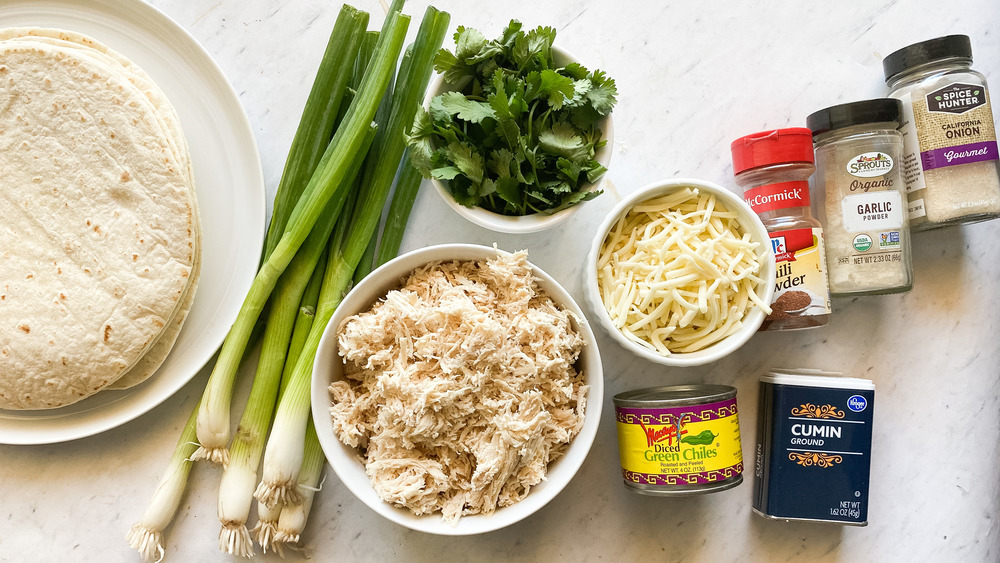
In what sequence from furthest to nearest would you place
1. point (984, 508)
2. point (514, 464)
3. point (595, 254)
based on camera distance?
point (984, 508) → point (595, 254) → point (514, 464)

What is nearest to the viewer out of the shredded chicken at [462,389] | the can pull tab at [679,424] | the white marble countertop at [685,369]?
the shredded chicken at [462,389]

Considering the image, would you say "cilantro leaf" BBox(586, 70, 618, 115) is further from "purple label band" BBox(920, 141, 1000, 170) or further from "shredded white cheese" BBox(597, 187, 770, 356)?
"purple label band" BBox(920, 141, 1000, 170)

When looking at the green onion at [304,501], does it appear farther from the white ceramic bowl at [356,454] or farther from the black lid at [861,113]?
the black lid at [861,113]

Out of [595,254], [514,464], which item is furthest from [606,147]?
[514,464]

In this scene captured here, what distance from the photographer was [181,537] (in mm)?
1632

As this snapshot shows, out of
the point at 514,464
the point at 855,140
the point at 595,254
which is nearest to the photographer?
the point at 514,464

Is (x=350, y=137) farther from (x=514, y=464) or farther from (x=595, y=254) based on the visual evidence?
(x=514, y=464)

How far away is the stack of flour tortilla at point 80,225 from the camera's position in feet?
4.72

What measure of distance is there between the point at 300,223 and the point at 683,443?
103 cm

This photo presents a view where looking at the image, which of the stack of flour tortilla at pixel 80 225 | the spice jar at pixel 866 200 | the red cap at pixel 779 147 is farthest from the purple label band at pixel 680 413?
the stack of flour tortilla at pixel 80 225

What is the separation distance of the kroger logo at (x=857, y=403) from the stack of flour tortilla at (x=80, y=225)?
62.6 inches

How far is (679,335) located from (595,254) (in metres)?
A: 0.28

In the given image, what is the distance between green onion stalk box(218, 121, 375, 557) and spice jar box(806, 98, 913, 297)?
1154 mm

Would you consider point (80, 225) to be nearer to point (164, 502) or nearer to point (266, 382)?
point (266, 382)
